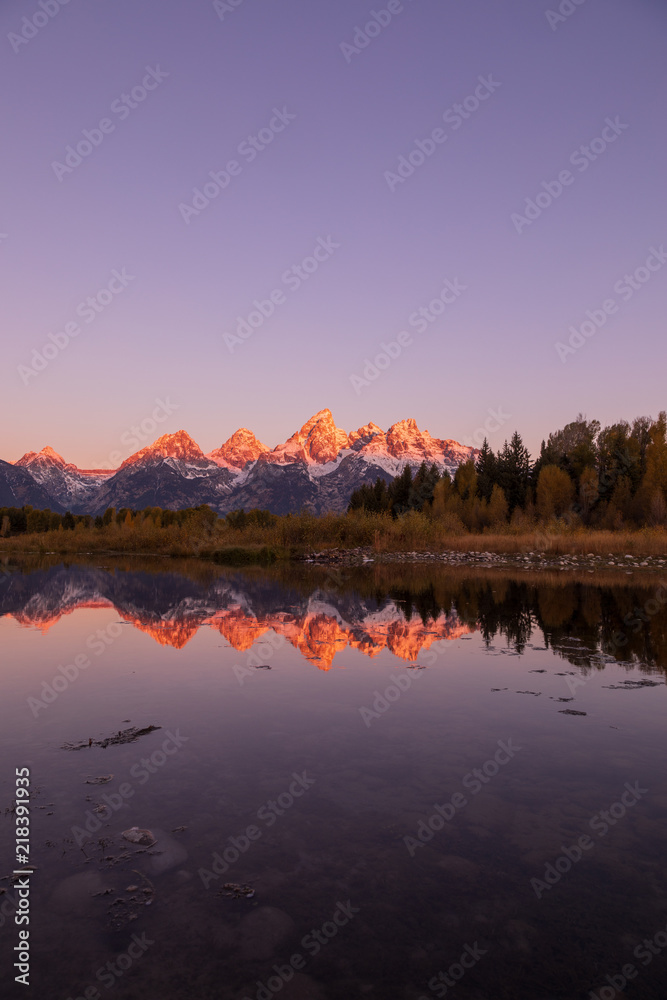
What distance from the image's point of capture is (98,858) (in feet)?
14.7

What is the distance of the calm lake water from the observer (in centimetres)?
346

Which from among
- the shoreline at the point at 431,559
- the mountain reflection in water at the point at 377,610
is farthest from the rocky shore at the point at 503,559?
the mountain reflection in water at the point at 377,610

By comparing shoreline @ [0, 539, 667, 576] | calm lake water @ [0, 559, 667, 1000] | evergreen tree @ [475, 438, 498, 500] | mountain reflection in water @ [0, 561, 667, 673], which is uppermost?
evergreen tree @ [475, 438, 498, 500]

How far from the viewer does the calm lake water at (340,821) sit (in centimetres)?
346


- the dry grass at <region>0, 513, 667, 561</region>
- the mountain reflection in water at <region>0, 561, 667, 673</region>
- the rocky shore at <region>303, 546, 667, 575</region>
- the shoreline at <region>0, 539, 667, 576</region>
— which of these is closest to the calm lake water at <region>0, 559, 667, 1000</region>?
the mountain reflection in water at <region>0, 561, 667, 673</region>

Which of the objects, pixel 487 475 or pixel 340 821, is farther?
pixel 487 475

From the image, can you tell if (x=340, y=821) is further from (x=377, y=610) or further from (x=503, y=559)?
(x=503, y=559)

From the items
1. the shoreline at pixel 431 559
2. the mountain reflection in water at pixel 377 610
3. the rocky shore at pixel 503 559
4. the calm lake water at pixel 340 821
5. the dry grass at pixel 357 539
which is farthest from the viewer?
the dry grass at pixel 357 539

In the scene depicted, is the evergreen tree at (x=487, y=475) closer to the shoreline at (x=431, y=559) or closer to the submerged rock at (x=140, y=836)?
the shoreline at (x=431, y=559)

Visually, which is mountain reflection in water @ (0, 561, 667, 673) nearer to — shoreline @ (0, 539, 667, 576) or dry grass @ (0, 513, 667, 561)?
shoreline @ (0, 539, 667, 576)

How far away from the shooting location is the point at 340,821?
510 centimetres

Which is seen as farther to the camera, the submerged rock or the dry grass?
the dry grass

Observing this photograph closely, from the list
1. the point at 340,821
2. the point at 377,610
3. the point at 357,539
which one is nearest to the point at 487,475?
the point at 357,539

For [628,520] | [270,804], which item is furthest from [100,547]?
[270,804]
